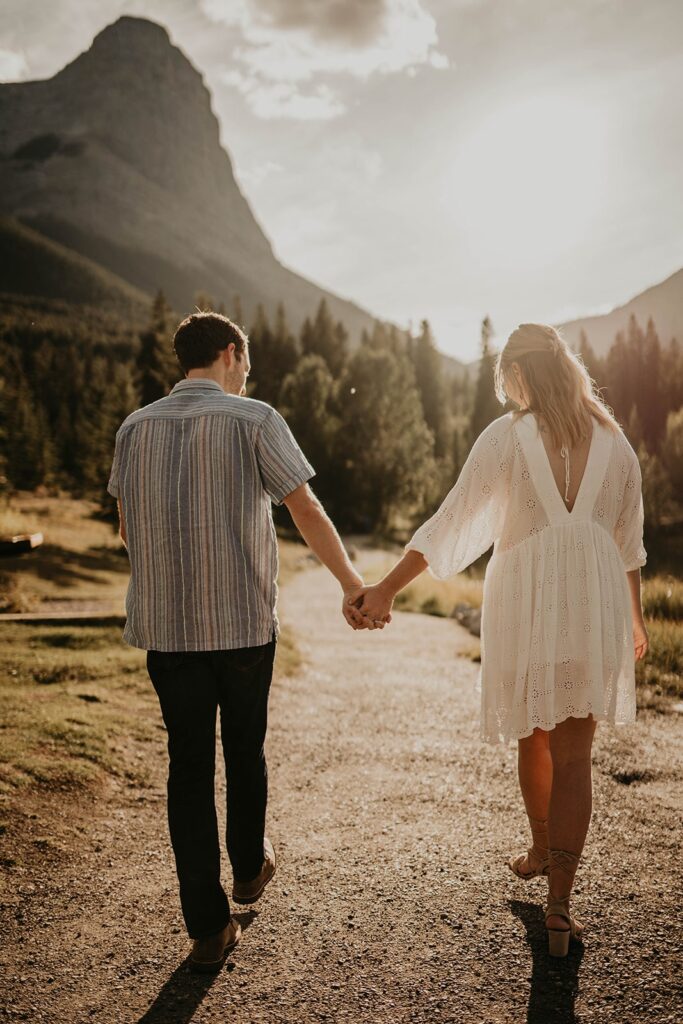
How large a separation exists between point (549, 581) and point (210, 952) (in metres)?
1.89

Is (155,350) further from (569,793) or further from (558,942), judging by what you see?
(558,942)

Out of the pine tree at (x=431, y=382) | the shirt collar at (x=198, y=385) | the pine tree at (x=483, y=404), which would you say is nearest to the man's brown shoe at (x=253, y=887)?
the shirt collar at (x=198, y=385)

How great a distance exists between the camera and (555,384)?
2.58 meters

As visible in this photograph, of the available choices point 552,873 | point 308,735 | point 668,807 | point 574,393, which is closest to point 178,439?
point 574,393

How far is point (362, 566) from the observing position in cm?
2750

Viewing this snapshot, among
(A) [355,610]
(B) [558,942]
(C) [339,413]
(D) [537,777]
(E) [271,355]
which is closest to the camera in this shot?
(B) [558,942]

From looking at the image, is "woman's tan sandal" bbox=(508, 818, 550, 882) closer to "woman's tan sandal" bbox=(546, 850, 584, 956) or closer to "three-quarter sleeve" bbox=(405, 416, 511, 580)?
"woman's tan sandal" bbox=(546, 850, 584, 956)

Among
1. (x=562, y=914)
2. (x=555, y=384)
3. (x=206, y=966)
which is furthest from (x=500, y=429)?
(x=206, y=966)

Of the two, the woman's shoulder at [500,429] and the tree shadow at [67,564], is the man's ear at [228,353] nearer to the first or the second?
the woman's shoulder at [500,429]

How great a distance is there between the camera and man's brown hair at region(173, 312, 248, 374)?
2656 mm

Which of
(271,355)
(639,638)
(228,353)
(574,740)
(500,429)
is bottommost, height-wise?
(574,740)

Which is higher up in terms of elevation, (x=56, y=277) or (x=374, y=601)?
(x=56, y=277)

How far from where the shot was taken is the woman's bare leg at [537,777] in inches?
112

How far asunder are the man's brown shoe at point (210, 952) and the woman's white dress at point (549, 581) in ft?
4.25
